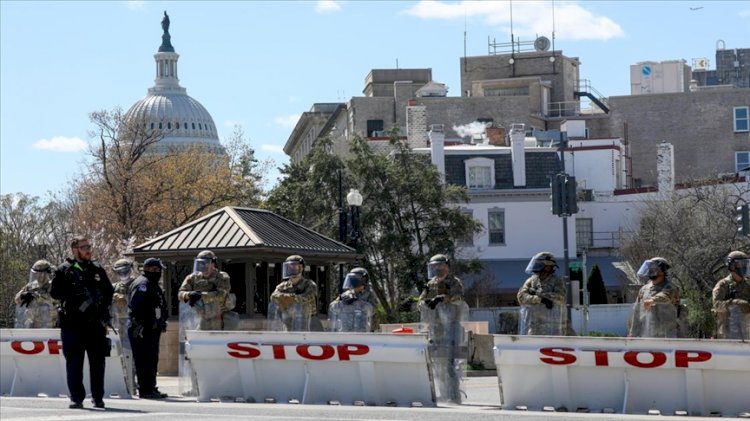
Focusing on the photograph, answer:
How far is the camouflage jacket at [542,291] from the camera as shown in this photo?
61.6 ft

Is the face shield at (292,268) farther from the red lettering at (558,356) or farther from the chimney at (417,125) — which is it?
the chimney at (417,125)

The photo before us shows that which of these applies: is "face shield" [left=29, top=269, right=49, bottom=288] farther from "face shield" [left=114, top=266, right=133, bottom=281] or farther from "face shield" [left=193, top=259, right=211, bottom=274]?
"face shield" [left=193, top=259, right=211, bottom=274]

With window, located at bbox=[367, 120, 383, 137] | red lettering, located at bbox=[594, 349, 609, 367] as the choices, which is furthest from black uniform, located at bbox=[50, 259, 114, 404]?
window, located at bbox=[367, 120, 383, 137]

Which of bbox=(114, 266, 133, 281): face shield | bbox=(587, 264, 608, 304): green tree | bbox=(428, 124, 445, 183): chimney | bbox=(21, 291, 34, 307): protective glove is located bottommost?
bbox=(587, 264, 608, 304): green tree

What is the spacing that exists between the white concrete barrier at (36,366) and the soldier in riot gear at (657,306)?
20.3 feet

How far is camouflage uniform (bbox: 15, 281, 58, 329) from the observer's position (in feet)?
80.5

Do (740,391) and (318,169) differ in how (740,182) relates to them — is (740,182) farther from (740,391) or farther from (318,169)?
(740,391)

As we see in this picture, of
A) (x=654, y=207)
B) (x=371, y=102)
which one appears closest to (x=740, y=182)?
(x=654, y=207)

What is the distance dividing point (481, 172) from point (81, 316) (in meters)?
55.6

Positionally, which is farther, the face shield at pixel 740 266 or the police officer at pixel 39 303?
the police officer at pixel 39 303

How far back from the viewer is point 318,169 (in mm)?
58750

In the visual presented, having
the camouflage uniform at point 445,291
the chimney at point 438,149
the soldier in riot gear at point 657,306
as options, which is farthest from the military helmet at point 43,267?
the chimney at point 438,149

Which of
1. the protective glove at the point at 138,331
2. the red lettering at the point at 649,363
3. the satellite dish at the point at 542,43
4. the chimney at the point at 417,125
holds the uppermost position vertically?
the satellite dish at the point at 542,43

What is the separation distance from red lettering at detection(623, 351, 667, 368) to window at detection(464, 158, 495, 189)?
55.1 m
